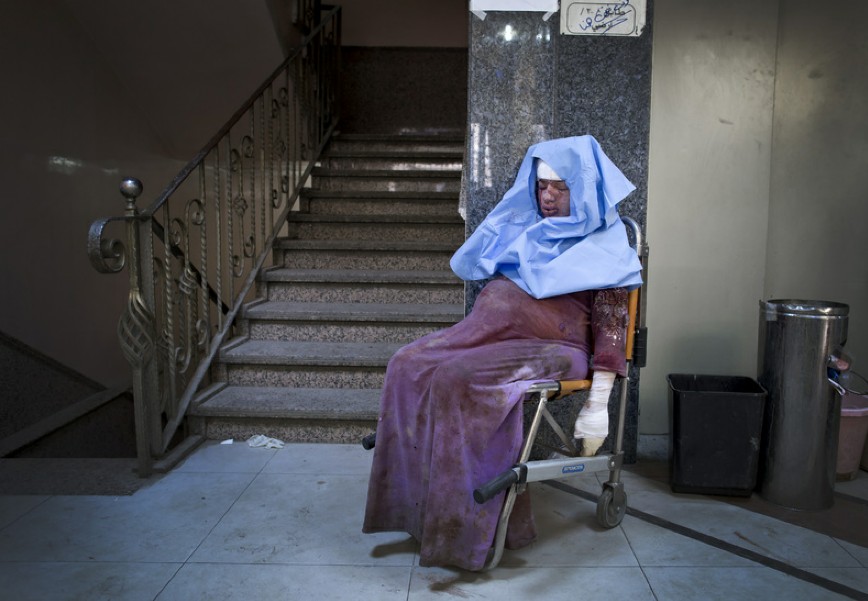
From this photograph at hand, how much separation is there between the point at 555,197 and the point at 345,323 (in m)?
1.81

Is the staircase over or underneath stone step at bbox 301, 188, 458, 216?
underneath

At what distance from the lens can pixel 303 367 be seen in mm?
3252

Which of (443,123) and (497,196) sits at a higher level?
(443,123)

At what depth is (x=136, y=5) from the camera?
→ 407 centimetres

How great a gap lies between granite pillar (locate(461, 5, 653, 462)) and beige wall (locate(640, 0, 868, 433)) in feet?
0.92

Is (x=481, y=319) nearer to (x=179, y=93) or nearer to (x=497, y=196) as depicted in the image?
(x=497, y=196)

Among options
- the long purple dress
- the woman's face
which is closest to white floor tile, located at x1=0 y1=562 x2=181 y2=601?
the long purple dress

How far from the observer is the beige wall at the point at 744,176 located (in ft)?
8.68

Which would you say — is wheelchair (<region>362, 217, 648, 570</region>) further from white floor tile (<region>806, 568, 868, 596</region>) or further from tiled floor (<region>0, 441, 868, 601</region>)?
white floor tile (<region>806, 568, 868, 596</region>)

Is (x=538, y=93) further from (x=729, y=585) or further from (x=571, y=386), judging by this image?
(x=729, y=585)

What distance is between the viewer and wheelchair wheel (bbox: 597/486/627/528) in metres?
2.06

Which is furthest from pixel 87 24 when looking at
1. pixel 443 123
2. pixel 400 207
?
pixel 443 123

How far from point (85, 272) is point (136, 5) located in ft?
5.69

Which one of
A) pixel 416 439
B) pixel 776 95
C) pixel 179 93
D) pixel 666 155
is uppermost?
pixel 179 93
